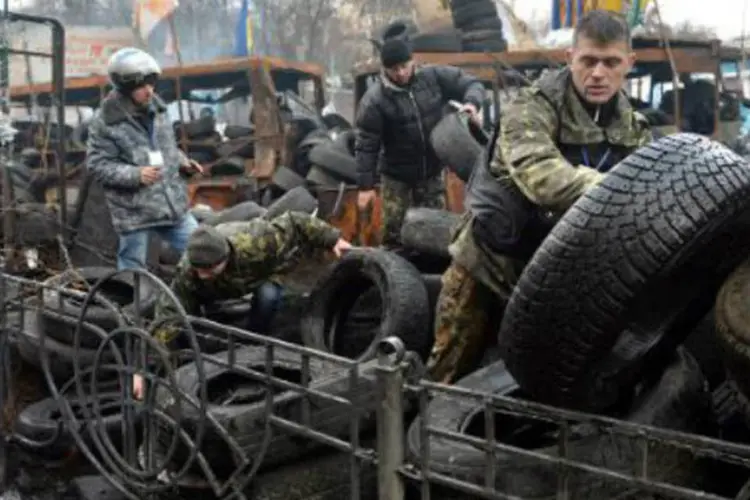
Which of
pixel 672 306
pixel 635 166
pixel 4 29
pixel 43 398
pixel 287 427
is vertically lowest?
pixel 43 398

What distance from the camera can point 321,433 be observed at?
2197mm

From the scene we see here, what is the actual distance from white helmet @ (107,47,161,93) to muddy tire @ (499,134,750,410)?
292 centimetres

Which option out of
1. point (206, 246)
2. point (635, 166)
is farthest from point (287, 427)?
point (206, 246)

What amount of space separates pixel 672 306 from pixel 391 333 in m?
1.33

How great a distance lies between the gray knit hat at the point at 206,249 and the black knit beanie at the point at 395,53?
1.78 meters

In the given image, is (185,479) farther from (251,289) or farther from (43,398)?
(43,398)

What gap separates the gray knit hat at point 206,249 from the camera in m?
3.75

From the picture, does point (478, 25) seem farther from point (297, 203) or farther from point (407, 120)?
point (407, 120)

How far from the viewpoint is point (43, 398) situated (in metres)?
4.36

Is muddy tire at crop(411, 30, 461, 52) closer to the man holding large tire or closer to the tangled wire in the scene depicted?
the man holding large tire

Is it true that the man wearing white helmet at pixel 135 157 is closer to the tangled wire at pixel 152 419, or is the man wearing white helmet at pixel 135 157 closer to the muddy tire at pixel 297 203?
the muddy tire at pixel 297 203

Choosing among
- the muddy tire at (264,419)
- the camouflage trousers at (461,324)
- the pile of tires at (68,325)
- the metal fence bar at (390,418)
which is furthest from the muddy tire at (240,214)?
the metal fence bar at (390,418)

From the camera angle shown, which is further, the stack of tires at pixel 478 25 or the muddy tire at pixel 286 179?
the stack of tires at pixel 478 25

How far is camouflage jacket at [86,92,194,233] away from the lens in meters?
4.61
